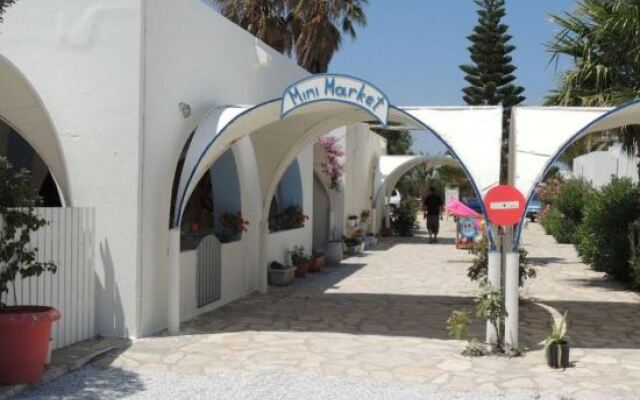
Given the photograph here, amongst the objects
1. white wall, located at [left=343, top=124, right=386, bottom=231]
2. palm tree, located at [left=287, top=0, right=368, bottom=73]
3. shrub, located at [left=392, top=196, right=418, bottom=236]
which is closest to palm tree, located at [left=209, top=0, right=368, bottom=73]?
palm tree, located at [left=287, top=0, right=368, bottom=73]

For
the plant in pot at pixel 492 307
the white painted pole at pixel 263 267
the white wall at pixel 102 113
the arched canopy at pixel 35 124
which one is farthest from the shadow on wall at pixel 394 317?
the arched canopy at pixel 35 124

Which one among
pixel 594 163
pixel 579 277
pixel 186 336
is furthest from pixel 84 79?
pixel 594 163

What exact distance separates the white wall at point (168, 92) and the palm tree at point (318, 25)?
647 inches

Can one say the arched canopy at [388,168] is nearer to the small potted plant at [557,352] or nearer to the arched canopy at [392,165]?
the arched canopy at [392,165]

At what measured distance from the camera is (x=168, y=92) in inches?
321

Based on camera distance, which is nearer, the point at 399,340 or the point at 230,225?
the point at 399,340

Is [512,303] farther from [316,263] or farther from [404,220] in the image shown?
[404,220]

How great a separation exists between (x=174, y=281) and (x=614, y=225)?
27.4 ft

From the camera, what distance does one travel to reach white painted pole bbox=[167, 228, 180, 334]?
8.01 meters

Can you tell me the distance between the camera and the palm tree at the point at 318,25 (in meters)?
26.1

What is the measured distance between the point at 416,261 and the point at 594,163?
11.8 metres

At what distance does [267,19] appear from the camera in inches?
1024

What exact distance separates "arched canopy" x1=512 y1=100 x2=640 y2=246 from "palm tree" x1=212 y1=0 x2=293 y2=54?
763 inches

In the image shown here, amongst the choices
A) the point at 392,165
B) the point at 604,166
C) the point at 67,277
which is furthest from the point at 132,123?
the point at 604,166
